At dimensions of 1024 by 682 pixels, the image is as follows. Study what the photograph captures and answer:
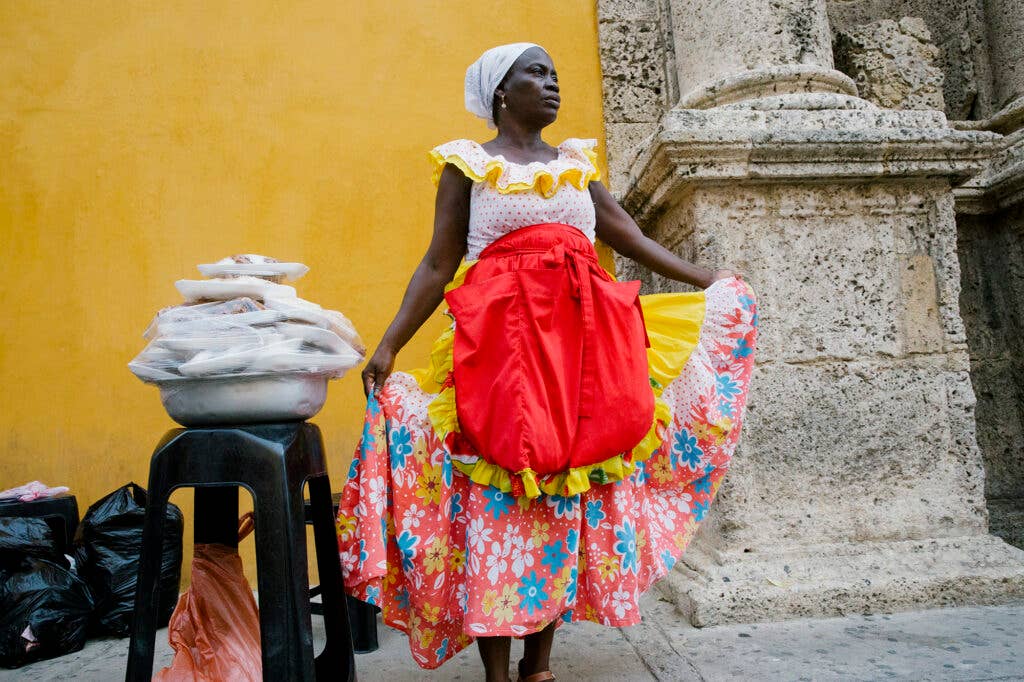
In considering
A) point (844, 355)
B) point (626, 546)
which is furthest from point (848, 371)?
point (626, 546)

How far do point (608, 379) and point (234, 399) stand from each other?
90 centimetres

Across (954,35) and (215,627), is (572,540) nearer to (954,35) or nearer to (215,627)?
(215,627)

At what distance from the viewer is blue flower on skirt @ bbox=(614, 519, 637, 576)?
1.84 metres

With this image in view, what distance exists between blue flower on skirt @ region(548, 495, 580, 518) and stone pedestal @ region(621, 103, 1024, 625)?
902 millimetres

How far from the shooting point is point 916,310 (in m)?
2.71

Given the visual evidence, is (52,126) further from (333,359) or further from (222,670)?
(222,670)

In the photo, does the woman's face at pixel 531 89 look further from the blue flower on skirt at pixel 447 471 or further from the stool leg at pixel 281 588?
the stool leg at pixel 281 588

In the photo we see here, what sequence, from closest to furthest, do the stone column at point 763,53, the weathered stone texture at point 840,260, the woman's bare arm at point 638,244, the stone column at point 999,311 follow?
the woman's bare arm at point 638,244 < the weathered stone texture at point 840,260 < the stone column at point 763,53 < the stone column at point 999,311

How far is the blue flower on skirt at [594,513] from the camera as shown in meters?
1.88

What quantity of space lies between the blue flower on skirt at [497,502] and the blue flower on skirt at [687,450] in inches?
20.9

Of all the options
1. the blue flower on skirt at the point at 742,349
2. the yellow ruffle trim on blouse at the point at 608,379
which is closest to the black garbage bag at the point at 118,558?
the yellow ruffle trim on blouse at the point at 608,379

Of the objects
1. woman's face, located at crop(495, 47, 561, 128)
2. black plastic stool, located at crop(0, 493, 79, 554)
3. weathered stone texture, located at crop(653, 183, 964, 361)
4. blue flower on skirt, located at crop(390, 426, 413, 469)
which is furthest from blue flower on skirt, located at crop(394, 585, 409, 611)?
black plastic stool, located at crop(0, 493, 79, 554)

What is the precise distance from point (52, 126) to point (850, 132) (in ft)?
11.5

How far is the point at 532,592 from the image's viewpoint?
178 cm
